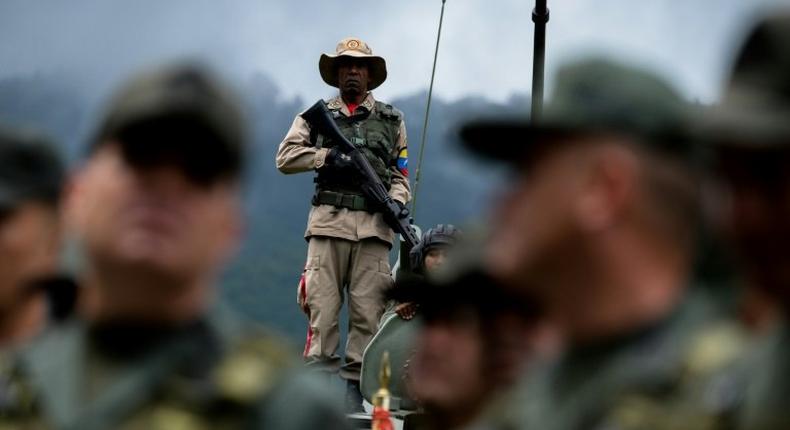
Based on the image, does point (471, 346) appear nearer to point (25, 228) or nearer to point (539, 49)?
point (25, 228)

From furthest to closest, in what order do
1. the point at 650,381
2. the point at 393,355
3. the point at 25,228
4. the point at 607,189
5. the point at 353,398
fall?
1. the point at 353,398
2. the point at 393,355
3. the point at 25,228
4. the point at 607,189
5. the point at 650,381

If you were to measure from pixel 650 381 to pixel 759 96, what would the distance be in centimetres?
48

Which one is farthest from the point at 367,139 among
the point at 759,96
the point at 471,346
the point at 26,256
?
the point at 759,96

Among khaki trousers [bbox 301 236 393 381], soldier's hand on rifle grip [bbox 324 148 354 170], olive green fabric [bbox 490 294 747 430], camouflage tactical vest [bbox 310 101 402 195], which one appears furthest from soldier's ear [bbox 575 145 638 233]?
camouflage tactical vest [bbox 310 101 402 195]

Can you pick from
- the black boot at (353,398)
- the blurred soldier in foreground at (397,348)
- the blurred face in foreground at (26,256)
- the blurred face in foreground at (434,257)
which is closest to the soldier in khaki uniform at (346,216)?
the black boot at (353,398)

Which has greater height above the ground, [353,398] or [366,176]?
[366,176]

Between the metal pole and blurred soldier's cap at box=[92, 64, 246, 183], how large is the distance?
8.61m

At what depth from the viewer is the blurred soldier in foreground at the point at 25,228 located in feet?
11.4

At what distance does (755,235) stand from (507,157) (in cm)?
60

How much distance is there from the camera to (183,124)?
275 centimetres

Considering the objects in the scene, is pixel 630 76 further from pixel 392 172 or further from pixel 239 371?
pixel 392 172

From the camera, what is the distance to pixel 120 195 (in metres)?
2.77

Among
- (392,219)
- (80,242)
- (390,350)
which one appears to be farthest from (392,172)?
(80,242)

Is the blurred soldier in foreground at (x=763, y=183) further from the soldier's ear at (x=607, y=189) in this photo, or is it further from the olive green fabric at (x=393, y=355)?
the olive green fabric at (x=393, y=355)
